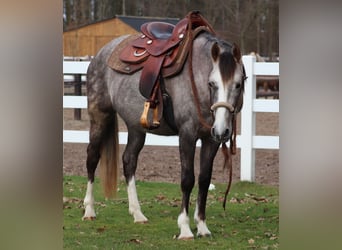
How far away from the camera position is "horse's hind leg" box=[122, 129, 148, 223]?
14.7 ft

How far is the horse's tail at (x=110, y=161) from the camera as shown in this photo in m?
4.57

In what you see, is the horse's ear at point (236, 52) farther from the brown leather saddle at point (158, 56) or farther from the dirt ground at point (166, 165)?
the dirt ground at point (166, 165)

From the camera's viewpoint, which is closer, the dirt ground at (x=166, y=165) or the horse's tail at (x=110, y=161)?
the horse's tail at (x=110, y=161)

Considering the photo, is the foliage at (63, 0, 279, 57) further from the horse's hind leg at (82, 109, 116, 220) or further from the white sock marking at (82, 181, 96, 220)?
the white sock marking at (82, 181, 96, 220)

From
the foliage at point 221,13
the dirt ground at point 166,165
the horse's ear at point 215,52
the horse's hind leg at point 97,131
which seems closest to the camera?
the horse's ear at point 215,52

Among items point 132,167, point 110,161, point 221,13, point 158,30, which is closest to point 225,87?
point 158,30

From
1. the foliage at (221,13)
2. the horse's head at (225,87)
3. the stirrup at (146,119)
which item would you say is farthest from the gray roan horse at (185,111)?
the foliage at (221,13)

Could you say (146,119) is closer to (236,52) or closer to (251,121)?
(236,52)

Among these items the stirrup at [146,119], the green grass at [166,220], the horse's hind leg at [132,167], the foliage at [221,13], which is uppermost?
the foliage at [221,13]

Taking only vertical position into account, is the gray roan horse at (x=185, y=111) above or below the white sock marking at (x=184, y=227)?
above

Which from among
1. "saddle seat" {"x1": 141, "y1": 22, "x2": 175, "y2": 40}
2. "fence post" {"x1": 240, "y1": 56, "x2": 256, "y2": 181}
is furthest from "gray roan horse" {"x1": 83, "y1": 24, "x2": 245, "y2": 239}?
"fence post" {"x1": 240, "y1": 56, "x2": 256, "y2": 181}
